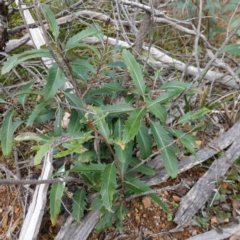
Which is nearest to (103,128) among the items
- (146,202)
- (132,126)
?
(132,126)

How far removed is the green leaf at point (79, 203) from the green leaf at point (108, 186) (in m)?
0.30

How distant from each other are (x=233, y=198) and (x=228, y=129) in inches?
15.0

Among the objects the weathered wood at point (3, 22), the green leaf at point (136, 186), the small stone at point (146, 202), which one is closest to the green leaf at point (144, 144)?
the green leaf at point (136, 186)

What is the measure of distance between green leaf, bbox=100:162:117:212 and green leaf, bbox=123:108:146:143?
0.15 metres

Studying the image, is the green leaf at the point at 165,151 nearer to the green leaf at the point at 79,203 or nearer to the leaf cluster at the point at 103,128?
the leaf cluster at the point at 103,128

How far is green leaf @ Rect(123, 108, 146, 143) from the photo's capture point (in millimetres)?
927

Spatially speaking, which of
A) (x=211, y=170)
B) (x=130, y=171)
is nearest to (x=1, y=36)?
(x=130, y=171)

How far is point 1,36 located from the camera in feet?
5.51

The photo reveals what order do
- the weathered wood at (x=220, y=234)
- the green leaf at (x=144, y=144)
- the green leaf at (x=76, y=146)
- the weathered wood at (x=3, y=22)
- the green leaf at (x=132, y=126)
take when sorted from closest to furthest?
the green leaf at (x=76, y=146), the green leaf at (x=132, y=126), the green leaf at (x=144, y=144), the weathered wood at (x=220, y=234), the weathered wood at (x=3, y=22)

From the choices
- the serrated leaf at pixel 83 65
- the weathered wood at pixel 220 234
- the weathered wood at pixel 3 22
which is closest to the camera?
the serrated leaf at pixel 83 65

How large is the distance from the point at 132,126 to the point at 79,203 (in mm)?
474

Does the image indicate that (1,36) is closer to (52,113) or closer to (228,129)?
(52,113)

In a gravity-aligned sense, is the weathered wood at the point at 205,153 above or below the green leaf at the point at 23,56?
below

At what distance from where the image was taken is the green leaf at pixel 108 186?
95 cm
